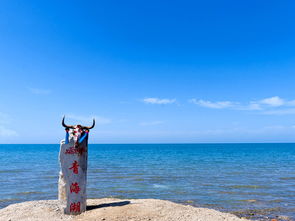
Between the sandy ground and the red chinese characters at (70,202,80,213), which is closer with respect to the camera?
the sandy ground

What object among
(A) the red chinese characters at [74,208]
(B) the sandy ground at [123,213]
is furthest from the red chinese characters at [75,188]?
(B) the sandy ground at [123,213]

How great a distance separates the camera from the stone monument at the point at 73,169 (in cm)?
988

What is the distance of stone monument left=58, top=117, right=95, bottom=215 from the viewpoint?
9.88 metres

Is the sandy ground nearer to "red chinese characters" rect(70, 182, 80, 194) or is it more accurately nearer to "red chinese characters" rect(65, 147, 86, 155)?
"red chinese characters" rect(70, 182, 80, 194)

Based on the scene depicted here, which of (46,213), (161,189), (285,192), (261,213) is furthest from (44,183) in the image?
(285,192)

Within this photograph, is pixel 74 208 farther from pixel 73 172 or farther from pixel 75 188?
pixel 73 172

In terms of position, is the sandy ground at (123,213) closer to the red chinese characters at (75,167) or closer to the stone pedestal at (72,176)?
the stone pedestal at (72,176)

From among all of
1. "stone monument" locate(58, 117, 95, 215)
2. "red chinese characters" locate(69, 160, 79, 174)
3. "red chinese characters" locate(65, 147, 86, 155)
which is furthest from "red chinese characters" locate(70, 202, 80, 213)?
"red chinese characters" locate(65, 147, 86, 155)

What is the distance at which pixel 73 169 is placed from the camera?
992cm

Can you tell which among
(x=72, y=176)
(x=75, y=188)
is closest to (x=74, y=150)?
(x=72, y=176)

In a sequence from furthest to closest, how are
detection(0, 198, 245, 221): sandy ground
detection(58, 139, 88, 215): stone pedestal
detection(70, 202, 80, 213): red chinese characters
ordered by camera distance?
detection(70, 202, 80, 213): red chinese characters
detection(58, 139, 88, 215): stone pedestal
detection(0, 198, 245, 221): sandy ground

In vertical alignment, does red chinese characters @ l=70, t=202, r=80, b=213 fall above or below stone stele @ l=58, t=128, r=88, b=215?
below

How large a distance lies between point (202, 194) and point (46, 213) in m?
10.7

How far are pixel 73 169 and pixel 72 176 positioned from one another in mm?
286
